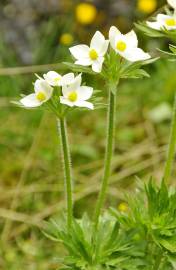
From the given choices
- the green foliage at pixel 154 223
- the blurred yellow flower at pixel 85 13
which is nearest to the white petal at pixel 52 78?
the green foliage at pixel 154 223

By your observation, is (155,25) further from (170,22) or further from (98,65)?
(98,65)

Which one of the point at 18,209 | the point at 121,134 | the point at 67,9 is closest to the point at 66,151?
the point at 18,209

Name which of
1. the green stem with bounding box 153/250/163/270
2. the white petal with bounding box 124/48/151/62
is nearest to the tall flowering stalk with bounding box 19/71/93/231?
the white petal with bounding box 124/48/151/62

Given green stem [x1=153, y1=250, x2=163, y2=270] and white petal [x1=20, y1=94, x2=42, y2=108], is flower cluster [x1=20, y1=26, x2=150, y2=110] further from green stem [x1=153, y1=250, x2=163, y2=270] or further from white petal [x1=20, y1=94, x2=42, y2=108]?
green stem [x1=153, y1=250, x2=163, y2=270]

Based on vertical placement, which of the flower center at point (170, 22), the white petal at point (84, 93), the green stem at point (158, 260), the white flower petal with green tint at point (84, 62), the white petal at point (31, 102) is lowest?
the green stem at point (158, 260)

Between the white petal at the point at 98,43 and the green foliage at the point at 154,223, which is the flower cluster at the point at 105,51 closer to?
the white petal at the point at 98,43

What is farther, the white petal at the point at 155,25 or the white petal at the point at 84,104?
the white petal at the point at 155,25

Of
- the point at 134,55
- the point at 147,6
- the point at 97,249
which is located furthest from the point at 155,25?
the point at 147,6
